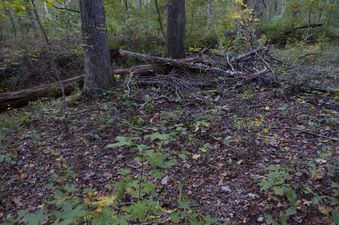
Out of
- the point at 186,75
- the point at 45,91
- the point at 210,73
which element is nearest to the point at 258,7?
the point at 210,73

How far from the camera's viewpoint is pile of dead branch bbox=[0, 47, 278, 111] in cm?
637

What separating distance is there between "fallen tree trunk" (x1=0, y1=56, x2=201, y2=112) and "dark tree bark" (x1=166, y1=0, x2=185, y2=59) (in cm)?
75

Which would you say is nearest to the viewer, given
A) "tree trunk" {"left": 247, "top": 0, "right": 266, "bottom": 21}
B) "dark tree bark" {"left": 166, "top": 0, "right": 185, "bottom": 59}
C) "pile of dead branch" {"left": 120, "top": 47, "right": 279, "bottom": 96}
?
"pile of dead branch" {"left": 120, "top": 47, "right": 279, "bottom": 96}

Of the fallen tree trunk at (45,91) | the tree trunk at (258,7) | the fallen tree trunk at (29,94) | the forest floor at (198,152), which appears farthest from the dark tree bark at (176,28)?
the tree trunk at (258,7)

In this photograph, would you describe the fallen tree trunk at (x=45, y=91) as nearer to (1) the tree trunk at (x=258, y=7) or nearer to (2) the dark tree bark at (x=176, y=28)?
(2) the dark tree bark at (x=176, y=28)

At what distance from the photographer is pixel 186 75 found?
7.09 meters

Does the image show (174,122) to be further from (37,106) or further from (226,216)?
(37,106)

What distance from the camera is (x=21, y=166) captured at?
4254mm

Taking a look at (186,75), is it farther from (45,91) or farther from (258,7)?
(258,7)

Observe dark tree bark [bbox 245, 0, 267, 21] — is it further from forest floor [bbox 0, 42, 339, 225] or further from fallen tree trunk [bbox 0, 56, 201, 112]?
forest floor [bbox 0, 42, 339, 225]

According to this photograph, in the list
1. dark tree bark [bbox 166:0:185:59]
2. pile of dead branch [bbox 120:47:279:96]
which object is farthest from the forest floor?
dark tree bark [bbox 166:0:185:59]

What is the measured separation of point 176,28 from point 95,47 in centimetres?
281

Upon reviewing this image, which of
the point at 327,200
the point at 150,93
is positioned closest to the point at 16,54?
the point at 150,93

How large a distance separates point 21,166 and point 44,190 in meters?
0.84
